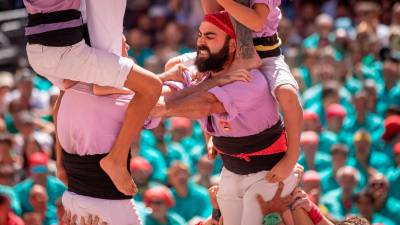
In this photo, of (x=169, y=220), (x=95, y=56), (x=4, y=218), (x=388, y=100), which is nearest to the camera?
(x=95, y=56)

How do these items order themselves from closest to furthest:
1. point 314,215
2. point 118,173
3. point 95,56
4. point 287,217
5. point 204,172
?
point 95,56
point 118,173
point 287,217
point 314,215
point 204,172

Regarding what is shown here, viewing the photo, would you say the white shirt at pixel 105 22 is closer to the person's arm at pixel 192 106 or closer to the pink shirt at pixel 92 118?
the pink shirt at pixel 92 118

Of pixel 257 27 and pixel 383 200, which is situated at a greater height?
pixel 257 27

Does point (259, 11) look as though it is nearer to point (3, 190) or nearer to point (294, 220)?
point (294, 220)

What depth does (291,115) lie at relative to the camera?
4.96 m

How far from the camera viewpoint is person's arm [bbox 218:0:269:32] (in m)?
4.87

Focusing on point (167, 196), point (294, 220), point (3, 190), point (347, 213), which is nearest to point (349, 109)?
point (347, 213)

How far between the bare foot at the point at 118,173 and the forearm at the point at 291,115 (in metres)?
0.79

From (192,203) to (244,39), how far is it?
4.01 metres

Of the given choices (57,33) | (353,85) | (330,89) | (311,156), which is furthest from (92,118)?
(353,85)

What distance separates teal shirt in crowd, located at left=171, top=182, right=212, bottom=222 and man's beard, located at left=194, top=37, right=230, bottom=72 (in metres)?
3.85

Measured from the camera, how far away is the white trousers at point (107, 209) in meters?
4.92

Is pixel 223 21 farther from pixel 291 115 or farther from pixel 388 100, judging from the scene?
pixel 388 100

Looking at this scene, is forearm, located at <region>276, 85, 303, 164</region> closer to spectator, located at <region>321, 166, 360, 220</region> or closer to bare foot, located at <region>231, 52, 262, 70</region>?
bare foot, located at <region>231, 52, 262, 70</region>
